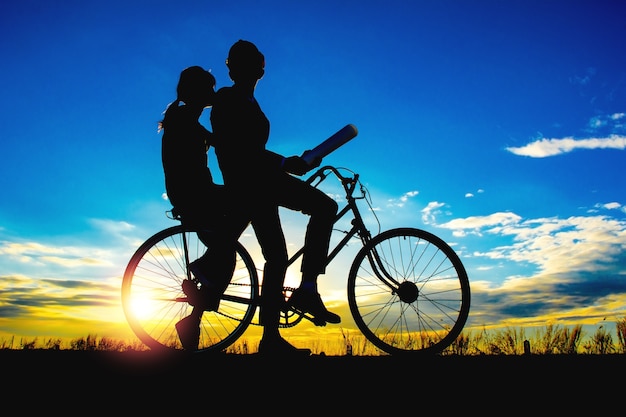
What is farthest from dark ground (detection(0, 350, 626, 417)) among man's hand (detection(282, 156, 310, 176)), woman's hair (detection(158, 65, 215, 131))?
woman's hair (detection(158, 65, 215, 131))

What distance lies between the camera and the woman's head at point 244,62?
4.36m

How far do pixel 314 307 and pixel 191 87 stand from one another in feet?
7.95

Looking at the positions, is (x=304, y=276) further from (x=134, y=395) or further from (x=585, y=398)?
(x=585, y=398)

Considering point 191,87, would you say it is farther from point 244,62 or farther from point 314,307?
point 314,307

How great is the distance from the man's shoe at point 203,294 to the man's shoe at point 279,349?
2.49 feet

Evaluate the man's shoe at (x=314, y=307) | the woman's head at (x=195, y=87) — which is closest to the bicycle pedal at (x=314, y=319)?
the man's shoe at (x=314, y=307)

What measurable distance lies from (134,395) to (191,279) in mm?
1983

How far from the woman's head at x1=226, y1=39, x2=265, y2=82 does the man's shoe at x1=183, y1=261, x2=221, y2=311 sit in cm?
189

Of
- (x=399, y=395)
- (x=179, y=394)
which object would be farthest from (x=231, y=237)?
(x=399, y=395)

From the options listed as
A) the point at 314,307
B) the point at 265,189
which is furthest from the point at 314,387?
the point at 265,189

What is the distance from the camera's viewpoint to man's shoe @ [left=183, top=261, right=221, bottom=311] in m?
4.65

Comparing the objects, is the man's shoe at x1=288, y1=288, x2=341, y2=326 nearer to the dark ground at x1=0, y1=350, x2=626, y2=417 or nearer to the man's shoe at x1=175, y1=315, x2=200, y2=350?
the dark ground at x1=0, y1=350, x2=626, y2=417

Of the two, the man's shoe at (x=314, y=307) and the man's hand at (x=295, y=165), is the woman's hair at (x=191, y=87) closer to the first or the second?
the man's hand at (x=295, y=165)

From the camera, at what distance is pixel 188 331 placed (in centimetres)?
462
